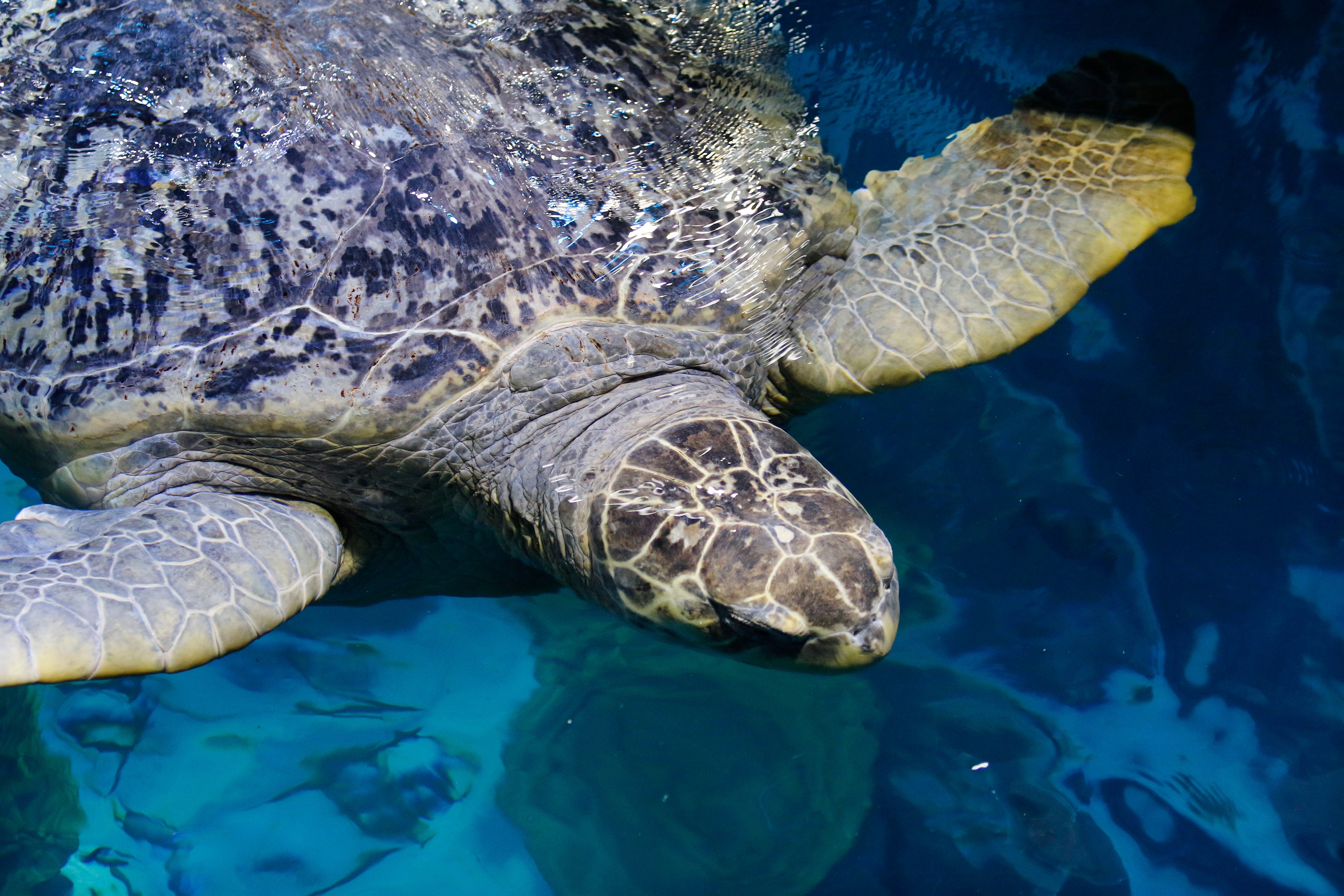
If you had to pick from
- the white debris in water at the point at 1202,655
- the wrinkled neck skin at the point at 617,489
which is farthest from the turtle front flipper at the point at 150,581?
the white debris in water at the point at 1202,655

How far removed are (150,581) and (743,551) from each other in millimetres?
1233

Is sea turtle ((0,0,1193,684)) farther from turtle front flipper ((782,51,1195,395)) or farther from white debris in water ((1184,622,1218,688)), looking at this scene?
white debris in water ((1184,622,1218,688))

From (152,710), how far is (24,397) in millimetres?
1652

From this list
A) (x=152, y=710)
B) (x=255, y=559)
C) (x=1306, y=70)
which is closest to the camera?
(x=255, y=559)

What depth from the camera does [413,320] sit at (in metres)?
1.83

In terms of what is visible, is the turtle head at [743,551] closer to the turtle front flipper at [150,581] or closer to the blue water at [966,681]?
the turtle front flipper at [150,581]

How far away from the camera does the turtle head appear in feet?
4.98

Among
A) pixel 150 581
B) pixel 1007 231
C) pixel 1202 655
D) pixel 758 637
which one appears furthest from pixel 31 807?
pixel 1202 655

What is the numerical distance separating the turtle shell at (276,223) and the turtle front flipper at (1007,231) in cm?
63

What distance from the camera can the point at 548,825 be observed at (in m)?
2.80

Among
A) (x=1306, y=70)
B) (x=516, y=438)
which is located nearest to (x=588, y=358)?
(x=516, y=438)

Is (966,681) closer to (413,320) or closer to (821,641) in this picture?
(821,641)

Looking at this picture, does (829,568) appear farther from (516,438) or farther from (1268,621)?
(1268,621)

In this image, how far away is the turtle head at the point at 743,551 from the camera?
1.52 meters
